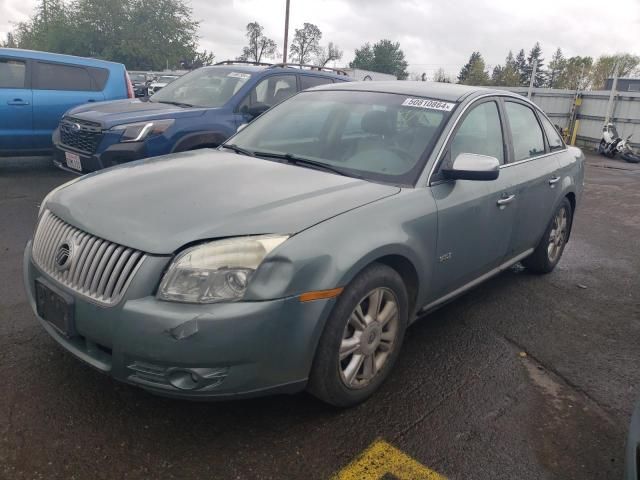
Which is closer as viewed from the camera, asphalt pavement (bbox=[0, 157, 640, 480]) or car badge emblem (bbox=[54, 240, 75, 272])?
asphalt pavement (bbox=[0, 157, 640, 480])

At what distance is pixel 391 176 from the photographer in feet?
9.64

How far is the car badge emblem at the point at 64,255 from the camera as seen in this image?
7.64 feet

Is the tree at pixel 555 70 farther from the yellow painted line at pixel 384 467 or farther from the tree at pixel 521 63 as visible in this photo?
the yellow painted line at pixel 384 467

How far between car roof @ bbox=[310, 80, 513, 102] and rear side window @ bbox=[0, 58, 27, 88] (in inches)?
217

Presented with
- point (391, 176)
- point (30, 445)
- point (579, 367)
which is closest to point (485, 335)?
Answer: point (579, 367)

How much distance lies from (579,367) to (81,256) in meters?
2.88

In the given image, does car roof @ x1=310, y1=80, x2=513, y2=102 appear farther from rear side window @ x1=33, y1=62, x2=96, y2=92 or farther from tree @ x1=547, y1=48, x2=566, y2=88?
tree @ x1=547, y1=48, x2=566, y2=88

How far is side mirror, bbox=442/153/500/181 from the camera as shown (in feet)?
9.51

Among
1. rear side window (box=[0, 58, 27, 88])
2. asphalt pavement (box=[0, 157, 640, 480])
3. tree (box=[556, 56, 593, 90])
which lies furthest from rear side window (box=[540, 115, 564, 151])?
tree (box=[556, 56, 593, 90])

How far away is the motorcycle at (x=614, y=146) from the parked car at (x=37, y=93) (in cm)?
1407

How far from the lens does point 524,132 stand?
4141 millimetres

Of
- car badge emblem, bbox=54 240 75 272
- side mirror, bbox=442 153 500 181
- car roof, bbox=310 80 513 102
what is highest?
car roof, bbox=310 80 513 102

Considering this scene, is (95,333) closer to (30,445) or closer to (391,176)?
(30,445)

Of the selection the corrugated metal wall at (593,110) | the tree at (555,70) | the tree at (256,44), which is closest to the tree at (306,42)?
the tree at (256,44)
